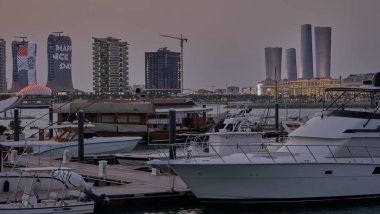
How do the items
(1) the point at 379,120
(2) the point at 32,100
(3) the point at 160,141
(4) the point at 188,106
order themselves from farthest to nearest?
(2) the point at 32,100, (4) the point at 188,106, (3) the point at 160,141, (1) the point at 379,120

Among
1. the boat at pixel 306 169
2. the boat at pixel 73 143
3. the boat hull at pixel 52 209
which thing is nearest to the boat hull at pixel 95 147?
the boat at pixel 73 143

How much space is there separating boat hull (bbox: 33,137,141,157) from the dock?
703 centimetres

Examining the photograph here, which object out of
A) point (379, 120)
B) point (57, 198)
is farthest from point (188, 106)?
point (57, 198)

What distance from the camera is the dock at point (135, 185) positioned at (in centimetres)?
2336

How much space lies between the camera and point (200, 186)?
23.2m

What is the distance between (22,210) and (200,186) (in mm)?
6441

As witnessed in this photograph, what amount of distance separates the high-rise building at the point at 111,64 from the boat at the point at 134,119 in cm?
12193

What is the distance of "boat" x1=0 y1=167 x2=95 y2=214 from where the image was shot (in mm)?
19672

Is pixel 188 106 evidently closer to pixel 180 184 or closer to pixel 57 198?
pixel 180 184

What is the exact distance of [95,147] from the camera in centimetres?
4188

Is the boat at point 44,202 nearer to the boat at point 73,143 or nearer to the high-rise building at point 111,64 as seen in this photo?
the boat at point 73,143

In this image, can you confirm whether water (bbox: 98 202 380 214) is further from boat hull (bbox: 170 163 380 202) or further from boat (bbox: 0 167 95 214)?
boat (bbox: 0 167 95 214)

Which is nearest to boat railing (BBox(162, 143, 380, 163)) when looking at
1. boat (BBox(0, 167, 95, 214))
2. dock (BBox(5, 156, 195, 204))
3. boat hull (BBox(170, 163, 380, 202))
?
boat hull (BBox(170, 163, 380, 202))

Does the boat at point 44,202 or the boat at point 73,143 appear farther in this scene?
the boat at point 73,143
